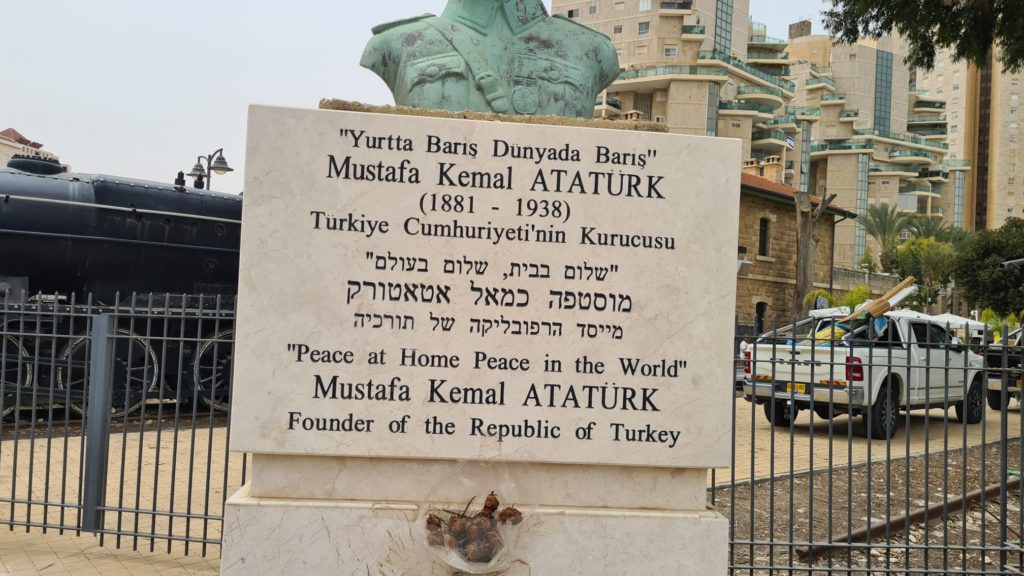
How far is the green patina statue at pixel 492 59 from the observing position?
3793mm

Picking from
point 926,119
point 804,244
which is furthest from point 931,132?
point 804,244

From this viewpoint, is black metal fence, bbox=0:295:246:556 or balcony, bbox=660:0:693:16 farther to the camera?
balcony, bbox=660:0:693:16

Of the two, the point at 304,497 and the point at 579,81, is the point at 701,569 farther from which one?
the point at 579,81

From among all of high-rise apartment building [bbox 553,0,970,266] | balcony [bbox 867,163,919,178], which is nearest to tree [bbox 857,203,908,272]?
high-rise apartment building [bbox 553,0,970,266]

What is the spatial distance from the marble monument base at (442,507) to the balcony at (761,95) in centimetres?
7142

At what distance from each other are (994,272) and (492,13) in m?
30.5

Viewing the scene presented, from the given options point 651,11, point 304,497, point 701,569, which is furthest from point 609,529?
point 651,11

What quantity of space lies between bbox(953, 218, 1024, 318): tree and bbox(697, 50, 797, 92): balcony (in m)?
38.2

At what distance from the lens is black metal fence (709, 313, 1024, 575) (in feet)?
16.4

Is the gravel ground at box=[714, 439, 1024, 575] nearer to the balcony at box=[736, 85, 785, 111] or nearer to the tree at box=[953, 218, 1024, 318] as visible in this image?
the tree at box=[953, 218, 1024, 318]

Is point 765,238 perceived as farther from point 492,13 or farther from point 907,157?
point 907,157

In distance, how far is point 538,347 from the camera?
Result: 3.20 metres

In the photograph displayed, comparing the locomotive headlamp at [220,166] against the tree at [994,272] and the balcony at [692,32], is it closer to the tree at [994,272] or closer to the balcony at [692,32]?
the tree at [994,272]

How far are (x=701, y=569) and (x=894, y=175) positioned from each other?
91.5 meters
